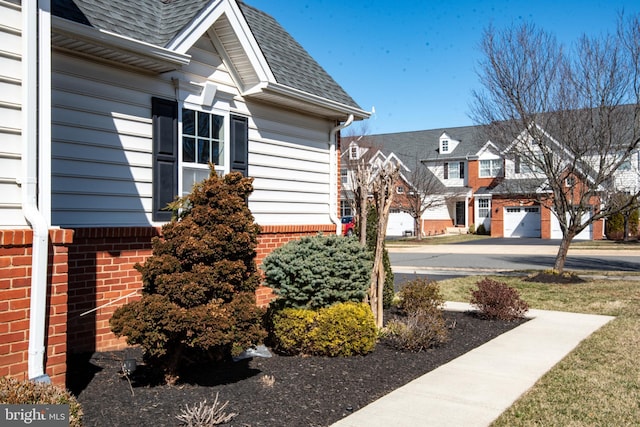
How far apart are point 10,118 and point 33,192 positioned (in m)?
0.69

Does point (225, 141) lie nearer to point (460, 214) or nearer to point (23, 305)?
point (23, 305)

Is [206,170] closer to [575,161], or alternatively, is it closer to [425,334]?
[425,334]

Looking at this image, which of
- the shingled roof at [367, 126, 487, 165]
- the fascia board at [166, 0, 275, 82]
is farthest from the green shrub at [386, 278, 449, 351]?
the shingled roof at [367, 126, 487, 165]

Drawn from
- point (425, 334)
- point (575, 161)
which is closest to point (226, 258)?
point (425, 334)

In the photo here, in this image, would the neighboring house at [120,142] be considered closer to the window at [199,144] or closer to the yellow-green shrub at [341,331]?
the window at [199,144]

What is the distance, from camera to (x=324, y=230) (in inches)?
444

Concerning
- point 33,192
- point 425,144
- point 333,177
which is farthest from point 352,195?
point 33,192

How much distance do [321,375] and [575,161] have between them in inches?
473

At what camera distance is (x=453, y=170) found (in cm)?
4700

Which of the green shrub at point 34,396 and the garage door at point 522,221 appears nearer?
the green shrub at point 34,396

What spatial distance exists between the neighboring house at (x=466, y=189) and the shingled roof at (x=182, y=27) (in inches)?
993

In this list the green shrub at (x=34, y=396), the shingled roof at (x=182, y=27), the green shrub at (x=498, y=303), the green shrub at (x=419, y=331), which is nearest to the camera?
the green shrub at (x=34, y=396)

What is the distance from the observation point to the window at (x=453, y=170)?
4656cm

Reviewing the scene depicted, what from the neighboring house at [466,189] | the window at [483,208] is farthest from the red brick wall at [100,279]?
the window at [483,208]
